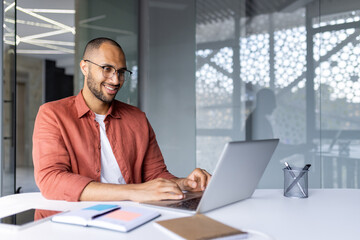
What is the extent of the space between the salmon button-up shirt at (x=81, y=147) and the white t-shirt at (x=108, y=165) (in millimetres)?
22

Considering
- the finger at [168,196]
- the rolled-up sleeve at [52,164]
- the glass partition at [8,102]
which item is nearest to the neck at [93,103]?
the rolled-up sleeve at [52,164]

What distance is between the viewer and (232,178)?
121 cm

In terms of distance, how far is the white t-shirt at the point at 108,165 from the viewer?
1.83m

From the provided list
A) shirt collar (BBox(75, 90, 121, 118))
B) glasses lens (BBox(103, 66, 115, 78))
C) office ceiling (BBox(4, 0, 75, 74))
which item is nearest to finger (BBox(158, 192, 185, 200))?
shirt collar (BBox(75, 90, 121, 118))

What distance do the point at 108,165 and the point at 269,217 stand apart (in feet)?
3.20

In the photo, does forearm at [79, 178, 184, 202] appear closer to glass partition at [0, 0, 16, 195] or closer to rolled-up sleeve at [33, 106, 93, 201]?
rolled-up sleeve at [33, 106, 93, 201]

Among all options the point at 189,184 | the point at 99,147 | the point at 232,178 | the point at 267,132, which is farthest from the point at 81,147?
the point at 267,132

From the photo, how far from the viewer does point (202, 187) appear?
154 centimetres

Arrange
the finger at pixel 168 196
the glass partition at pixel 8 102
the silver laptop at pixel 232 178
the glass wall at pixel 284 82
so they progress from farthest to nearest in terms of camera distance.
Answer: the glass wall at pixel 284 82, the glass partition at pixel 8 102, the finger at pixel 168 196, the silver laptop at pixel 232 178

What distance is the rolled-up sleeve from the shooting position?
1.38 meters

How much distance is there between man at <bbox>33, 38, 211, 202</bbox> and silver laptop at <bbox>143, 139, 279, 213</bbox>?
0.11 meters

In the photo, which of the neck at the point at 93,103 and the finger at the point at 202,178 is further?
the neck at the point at 93,103

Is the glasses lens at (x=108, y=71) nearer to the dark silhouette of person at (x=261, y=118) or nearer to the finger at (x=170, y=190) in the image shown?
the finger at (x=170, y=190)

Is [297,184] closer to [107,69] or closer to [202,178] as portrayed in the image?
[202,178]
